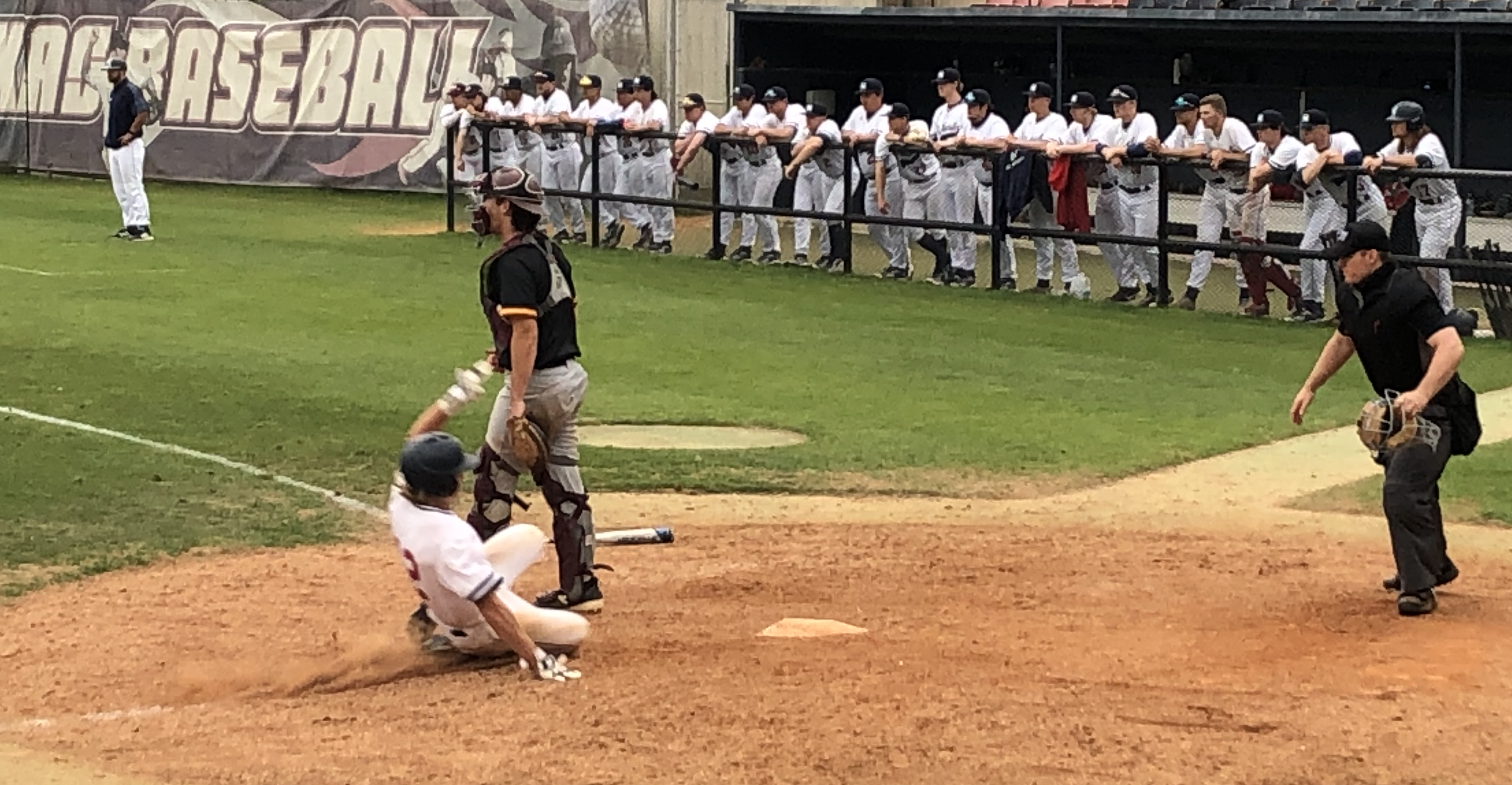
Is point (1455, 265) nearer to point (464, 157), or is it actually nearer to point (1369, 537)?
point (1369, 537)

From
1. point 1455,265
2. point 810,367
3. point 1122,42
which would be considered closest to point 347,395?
point 810,367

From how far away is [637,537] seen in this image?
31.3ft

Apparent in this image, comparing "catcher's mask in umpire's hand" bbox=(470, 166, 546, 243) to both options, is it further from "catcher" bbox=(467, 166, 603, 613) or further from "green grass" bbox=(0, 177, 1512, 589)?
"green grass" bbox=(0, 177, 1512, 589)

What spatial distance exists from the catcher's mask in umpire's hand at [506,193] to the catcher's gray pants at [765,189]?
1491cm

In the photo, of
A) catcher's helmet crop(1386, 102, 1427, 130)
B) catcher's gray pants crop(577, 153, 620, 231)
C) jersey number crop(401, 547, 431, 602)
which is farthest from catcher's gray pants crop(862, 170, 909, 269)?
jersey number crop(401, 547, 431, 602)

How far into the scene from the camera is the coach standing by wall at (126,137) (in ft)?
77.0

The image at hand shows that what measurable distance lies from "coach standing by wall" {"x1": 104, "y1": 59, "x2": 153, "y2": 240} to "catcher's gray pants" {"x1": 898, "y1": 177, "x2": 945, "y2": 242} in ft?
28.3

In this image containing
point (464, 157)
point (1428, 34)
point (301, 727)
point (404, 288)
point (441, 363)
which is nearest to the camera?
point (301, 727)

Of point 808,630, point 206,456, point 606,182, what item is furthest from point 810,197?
point 808,630

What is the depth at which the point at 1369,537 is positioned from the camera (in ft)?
33.1

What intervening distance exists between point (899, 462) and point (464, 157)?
15557 millimetres

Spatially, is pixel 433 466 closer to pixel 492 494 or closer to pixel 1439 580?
pixel 492 494

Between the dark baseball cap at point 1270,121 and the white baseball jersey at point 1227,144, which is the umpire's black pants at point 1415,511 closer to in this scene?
the dark baseball cap at point 1270,121

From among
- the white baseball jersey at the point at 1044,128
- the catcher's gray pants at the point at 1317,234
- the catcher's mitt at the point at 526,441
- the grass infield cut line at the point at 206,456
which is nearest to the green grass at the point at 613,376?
the grass infield cut line at the point at 206,456
